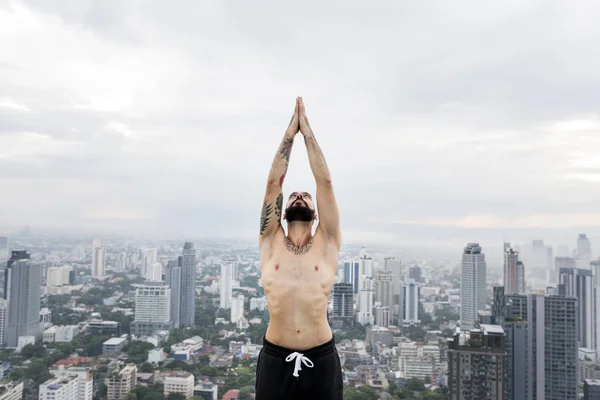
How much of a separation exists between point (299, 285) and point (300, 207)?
0.33 m

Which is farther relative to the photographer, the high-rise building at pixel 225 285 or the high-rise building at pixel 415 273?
the high-rise building at pixel 415 273

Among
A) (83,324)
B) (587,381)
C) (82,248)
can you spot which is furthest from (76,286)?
(587,381)

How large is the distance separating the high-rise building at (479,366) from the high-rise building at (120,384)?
988 centimetres

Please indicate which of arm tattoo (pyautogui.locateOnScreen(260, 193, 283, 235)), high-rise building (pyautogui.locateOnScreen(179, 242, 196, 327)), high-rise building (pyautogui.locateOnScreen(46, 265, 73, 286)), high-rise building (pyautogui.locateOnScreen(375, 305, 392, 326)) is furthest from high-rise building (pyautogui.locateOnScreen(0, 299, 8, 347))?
arm tattoo (pyautogui.locateOnScreen(260, 193, 283, 235))

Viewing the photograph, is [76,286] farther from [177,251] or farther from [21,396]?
[21,396]

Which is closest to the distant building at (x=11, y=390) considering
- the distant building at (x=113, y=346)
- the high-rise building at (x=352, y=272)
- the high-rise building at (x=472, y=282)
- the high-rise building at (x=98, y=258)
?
the distant building at (x=113, y=346)

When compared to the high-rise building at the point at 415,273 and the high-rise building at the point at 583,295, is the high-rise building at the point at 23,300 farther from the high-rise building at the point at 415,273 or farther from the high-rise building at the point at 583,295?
the high-rise building at the point at 583,295

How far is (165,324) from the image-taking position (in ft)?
71.2

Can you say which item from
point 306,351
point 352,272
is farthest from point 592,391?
point 306,351

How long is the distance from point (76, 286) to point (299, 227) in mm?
23446

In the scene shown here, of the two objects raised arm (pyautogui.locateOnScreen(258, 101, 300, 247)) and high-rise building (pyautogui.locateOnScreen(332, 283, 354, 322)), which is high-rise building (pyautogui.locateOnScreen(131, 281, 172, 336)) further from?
raised arm (pyautogui.locateOnScreen(258, 101, 300, 247))

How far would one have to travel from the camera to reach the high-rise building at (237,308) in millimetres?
20552

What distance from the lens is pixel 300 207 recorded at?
2.03 meters

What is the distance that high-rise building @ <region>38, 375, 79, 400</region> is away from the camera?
1327 centimetres
